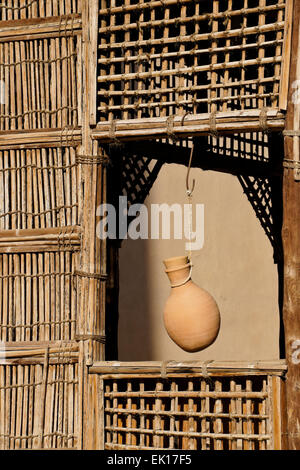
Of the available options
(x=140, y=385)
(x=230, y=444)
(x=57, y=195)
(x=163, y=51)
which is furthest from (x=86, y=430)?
(x=163, y=51)

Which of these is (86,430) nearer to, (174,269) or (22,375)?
(22,375)

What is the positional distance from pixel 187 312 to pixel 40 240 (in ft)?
3.13

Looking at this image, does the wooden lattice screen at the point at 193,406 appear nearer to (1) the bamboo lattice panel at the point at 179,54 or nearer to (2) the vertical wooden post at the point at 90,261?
(2) the vertical wooden post at the point at 90,261

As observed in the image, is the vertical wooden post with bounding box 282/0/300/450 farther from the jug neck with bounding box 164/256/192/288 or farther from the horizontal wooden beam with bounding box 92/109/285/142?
the jug neck with bounding box 164/256/192/288

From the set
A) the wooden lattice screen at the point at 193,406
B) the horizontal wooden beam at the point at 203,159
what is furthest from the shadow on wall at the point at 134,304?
the wooden lattice screen at the point at 193,406

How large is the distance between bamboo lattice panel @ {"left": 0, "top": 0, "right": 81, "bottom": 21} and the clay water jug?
1.56m

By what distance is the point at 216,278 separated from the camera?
841 centimetres

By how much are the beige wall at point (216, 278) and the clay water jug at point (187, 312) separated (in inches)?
143

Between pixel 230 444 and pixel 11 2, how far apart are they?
109 inches

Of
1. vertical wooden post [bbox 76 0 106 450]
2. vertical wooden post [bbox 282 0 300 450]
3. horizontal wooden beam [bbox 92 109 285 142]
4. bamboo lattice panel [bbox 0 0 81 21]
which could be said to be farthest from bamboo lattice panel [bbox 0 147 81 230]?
vertical wooden post [bbox 282 0 300 450]

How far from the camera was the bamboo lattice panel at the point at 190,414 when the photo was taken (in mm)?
4184

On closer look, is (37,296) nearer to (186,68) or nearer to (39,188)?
(39,188)

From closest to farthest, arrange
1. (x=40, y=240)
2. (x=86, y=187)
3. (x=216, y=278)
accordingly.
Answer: (x=86, y=187) < (x=40, y=240) < (x=216, y=278)

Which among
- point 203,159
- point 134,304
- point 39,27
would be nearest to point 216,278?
point 134,304
